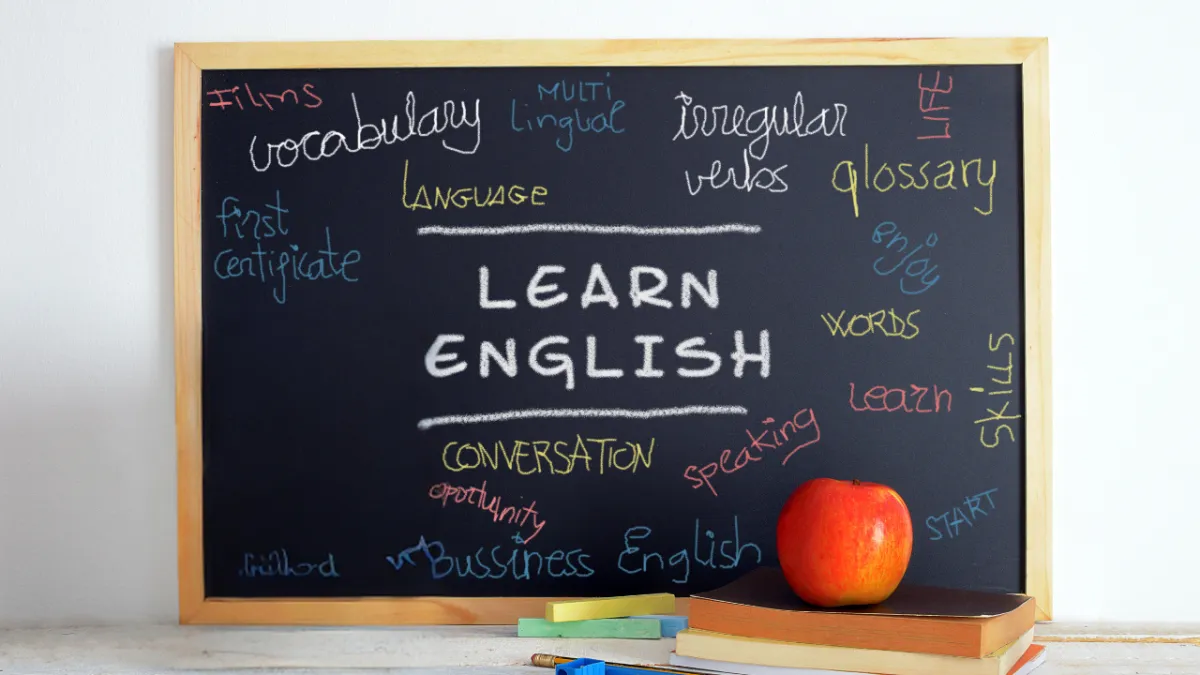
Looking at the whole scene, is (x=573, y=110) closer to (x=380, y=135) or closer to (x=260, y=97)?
(x=380, y=135)

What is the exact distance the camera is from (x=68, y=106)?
56.9 inches

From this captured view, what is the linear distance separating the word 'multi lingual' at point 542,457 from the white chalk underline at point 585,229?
0.32 metres

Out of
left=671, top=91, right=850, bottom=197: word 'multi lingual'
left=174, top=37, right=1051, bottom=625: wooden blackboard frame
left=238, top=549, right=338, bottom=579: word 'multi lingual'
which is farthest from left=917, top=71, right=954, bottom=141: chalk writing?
left=238, top=549, right=338, bottom=579: word 'multi lingual'

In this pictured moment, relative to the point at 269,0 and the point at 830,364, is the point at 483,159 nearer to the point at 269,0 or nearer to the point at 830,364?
the point at 269,0

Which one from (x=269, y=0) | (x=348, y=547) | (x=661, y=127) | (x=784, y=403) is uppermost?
(x=269, y=0)

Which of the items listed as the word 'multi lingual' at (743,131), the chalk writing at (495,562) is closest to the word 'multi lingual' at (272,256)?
the chalk writing at (495,562)

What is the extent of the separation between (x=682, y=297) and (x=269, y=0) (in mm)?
787

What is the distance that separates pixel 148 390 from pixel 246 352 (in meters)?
0.17

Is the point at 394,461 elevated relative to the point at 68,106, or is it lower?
lower

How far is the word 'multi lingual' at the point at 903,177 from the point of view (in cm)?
142

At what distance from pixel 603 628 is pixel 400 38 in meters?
0.94

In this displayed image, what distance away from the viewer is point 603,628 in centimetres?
130

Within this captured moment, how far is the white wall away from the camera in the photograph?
1.43 metres

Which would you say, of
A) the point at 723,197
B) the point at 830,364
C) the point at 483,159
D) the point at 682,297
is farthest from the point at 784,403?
the point at 483,159
